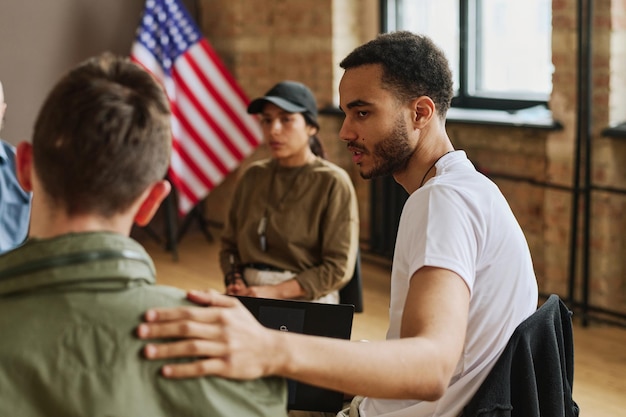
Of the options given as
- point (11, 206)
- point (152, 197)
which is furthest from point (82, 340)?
point (11, 206)

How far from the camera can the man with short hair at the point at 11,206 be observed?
243 centimetres

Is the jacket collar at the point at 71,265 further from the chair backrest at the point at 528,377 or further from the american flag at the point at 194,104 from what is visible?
the american flag at the point at 194,104

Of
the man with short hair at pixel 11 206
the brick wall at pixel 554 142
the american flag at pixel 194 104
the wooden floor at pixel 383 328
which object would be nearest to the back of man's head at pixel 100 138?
the man with short hair at pixel 11 206

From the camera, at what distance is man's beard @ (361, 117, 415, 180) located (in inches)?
73.8

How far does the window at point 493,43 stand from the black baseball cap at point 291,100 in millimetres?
2062

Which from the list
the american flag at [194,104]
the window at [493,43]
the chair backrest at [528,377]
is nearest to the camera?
the chair backrest at [528,377]

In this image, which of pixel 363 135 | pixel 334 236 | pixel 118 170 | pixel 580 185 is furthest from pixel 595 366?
pixel 118 170

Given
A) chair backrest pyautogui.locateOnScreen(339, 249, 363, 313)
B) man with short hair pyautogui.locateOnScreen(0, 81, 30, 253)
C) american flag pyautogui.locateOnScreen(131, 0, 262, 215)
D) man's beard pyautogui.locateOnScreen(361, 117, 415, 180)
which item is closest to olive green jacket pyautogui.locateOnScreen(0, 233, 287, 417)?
man's beard pyautogui.locateOnScreen(361, 117, 415, 180)

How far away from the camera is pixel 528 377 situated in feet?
5.19

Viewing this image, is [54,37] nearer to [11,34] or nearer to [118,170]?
[11,34]

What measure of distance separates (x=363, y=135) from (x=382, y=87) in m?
0.11

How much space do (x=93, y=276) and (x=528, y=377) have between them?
86 centimetres

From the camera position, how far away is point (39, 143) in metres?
1.11

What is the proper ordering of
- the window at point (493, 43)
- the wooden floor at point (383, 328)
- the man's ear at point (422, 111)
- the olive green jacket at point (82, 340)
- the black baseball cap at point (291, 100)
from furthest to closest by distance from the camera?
the window at point (493, 43), the wooden floor at point (383, 328), the black baseball cap at point (291, 100), the man's ear at point (422, 111), the olive green jacket at point (82, 340)
